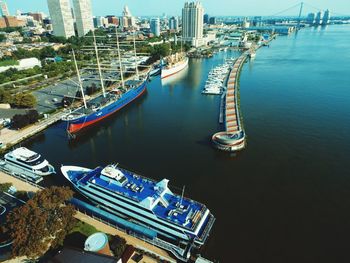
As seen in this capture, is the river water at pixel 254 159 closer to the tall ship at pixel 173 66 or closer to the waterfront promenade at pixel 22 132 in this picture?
the waterfront promenade at pixel 22 132

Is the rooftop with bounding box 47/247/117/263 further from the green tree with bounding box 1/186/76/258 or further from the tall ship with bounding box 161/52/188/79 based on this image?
the tall ship with bounding box 161/52/188/79

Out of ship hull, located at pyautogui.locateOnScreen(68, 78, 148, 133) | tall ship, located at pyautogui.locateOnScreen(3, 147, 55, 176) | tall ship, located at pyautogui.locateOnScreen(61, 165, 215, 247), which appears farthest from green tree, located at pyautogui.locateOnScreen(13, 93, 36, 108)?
tall ship, located at pyautogui.locateOnScreen(61, 165, 215, 247)

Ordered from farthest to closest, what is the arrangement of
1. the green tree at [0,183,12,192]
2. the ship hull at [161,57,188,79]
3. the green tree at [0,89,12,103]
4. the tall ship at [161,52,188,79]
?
the tall ship at [161,52,188,79], the ship hull at [161,57,188,79], the green tree at [0,89,12,103], the green tree at [0,183,12,192]

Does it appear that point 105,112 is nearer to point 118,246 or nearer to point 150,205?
point 150,205

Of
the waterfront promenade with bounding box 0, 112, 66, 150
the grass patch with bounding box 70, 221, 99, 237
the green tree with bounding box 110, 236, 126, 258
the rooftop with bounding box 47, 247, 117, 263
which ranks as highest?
the rooftop with bounding box 47, 247, 117, 263

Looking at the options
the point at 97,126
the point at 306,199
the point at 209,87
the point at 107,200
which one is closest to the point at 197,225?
the point at 107,200

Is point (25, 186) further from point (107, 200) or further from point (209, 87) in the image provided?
point (209, 87)

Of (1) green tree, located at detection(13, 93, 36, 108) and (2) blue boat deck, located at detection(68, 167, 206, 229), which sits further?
(1) green tree, located at detection(13, 93, 36, 108)

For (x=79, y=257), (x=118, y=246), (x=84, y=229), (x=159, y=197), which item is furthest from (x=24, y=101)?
(x=79, y=257)
